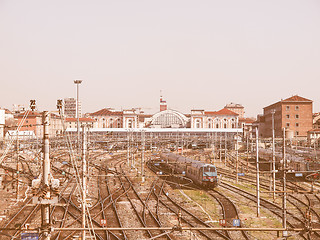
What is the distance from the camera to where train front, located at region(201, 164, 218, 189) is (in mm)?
32031

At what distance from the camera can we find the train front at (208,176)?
32031 millimetres

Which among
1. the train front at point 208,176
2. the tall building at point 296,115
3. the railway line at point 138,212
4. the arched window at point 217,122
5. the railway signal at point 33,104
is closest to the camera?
the railway signal at point 33,104

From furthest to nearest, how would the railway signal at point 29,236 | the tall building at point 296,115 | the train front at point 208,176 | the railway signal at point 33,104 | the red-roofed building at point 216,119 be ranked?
the red-roofed building at point 216,119, the tall building at point 296,115, the train front at point 208,176, the railway signal at point 33,104, the railway signal at point 29,236

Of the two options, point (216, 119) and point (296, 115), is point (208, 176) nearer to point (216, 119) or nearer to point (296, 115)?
point (296, 115)

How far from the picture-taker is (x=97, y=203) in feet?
88.6

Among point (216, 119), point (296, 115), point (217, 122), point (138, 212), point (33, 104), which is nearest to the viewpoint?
point (33, 104)

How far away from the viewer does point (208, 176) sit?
32125 mm

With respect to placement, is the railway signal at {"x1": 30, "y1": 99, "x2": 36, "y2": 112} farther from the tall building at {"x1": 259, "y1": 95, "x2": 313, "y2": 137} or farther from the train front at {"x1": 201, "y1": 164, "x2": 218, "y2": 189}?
the tall building at {"x1": 259, "y1": 95, "x2": 313, "y2": 137}

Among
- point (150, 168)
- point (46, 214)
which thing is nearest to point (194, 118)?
point (150, 168)

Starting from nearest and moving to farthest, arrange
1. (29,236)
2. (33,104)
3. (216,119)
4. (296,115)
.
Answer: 1. (29,236)
2. (33,104)
3. (296,115)
4. (216,119)

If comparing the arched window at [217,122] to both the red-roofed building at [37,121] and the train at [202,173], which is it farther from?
the train at [202,173]

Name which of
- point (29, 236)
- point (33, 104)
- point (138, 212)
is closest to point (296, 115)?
point (138, 212)

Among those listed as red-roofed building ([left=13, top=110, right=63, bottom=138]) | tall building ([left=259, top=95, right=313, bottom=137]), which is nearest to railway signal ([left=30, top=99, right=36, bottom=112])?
red-roofed building ([left=13, top=110, right=63, bottom=138])

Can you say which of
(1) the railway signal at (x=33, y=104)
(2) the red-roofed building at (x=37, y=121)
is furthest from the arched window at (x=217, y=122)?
(1) the railway signal at (x=33, y=104)
